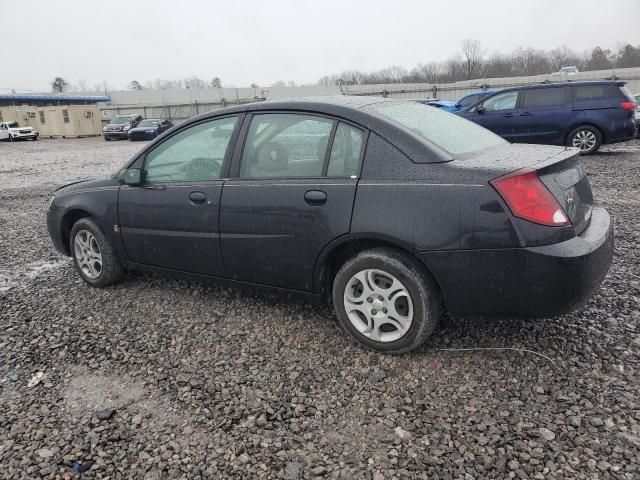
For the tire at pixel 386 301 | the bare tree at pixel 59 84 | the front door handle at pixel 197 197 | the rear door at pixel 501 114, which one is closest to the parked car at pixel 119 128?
the rear door at pixel 501 114

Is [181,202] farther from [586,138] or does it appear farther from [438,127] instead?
[586,138]

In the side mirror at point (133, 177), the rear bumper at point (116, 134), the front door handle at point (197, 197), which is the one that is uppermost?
the rear bumper at point (116, 134)

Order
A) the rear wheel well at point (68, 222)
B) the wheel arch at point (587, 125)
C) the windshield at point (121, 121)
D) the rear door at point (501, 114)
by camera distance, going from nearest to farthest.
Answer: the rear wheel well at point (68, 222) < the wheel arch at point (587, 125) < the rear door at point (501, 114) < the windshield at point (121, 121)

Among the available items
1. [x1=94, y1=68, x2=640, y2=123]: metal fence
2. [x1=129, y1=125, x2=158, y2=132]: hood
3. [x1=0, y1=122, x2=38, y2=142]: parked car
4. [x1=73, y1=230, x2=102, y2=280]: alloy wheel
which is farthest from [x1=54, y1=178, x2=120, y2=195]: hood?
[x1=0, y1=122, x2=38, y2=142]: parked car

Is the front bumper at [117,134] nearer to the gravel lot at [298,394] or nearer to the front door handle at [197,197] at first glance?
the gravel lot at [298,394]

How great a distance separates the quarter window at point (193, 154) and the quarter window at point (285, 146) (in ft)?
0.74

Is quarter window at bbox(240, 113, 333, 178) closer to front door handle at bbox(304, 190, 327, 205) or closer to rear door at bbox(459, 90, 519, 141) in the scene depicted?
front door handle at bbox(304, 190, 327, 205)

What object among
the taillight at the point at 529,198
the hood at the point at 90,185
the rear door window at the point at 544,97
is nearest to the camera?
the taillight at the point at 529,198

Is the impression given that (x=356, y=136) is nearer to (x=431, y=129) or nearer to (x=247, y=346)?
(x=431, y=129)

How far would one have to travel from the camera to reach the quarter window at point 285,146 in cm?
319

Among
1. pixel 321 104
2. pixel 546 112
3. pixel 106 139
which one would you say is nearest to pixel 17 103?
pixel 106 139

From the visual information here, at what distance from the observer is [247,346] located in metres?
3.29

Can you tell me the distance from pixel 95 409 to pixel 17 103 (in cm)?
6651

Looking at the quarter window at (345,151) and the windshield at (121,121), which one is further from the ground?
the windshield at (121,121)
